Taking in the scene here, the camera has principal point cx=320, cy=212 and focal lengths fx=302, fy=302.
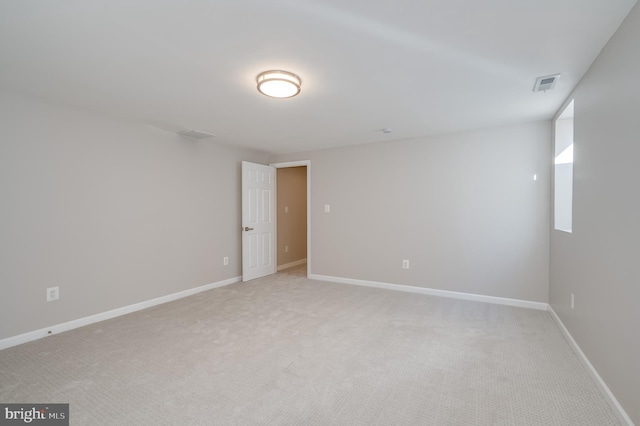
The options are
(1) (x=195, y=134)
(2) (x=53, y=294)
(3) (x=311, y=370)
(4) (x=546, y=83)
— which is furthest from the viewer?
(1) (x=195, y=134)

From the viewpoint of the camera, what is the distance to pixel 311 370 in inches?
88.5

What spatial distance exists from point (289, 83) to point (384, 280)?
331 cm

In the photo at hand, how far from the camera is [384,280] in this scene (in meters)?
4.65

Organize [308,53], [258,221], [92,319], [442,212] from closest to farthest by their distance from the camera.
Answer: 1. [308,53]
2. [92,319]
3. [442,212]
4. [258,221]

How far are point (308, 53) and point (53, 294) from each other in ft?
10.8

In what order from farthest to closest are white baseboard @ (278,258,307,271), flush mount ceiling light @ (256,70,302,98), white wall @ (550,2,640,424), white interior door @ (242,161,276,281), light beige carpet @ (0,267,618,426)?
white baseboard @ (278,258,307,271)
white interior door @ (242,161,276,281)
flush mount ceiling light @ (256,70,302,98)
light beige carpet @ (0,267,618,426)
white wall @ (550,2,640,424)

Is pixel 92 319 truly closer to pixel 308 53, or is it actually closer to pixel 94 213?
pixel 94 213

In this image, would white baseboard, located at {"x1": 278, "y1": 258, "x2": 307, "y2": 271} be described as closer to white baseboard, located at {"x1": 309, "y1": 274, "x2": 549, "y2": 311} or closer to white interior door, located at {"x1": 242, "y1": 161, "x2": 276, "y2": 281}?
white interior door, located at {"x1": 242, "y1": 161, "x2": 276, "y2": 281}

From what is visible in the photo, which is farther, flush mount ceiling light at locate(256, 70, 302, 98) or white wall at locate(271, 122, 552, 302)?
white wall at locate(271, 122, 552, 302)

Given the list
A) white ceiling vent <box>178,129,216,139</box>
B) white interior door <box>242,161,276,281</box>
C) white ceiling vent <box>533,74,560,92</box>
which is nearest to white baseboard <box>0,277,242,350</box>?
white interior door <box>242,161,276,281</box>

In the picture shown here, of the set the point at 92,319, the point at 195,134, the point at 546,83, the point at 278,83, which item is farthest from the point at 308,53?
the point at 92,319

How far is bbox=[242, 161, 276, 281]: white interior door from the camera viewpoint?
16.5 feet

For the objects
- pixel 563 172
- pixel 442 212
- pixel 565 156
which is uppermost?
pixel 565 156

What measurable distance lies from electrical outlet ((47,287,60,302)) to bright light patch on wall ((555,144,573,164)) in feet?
17.9
